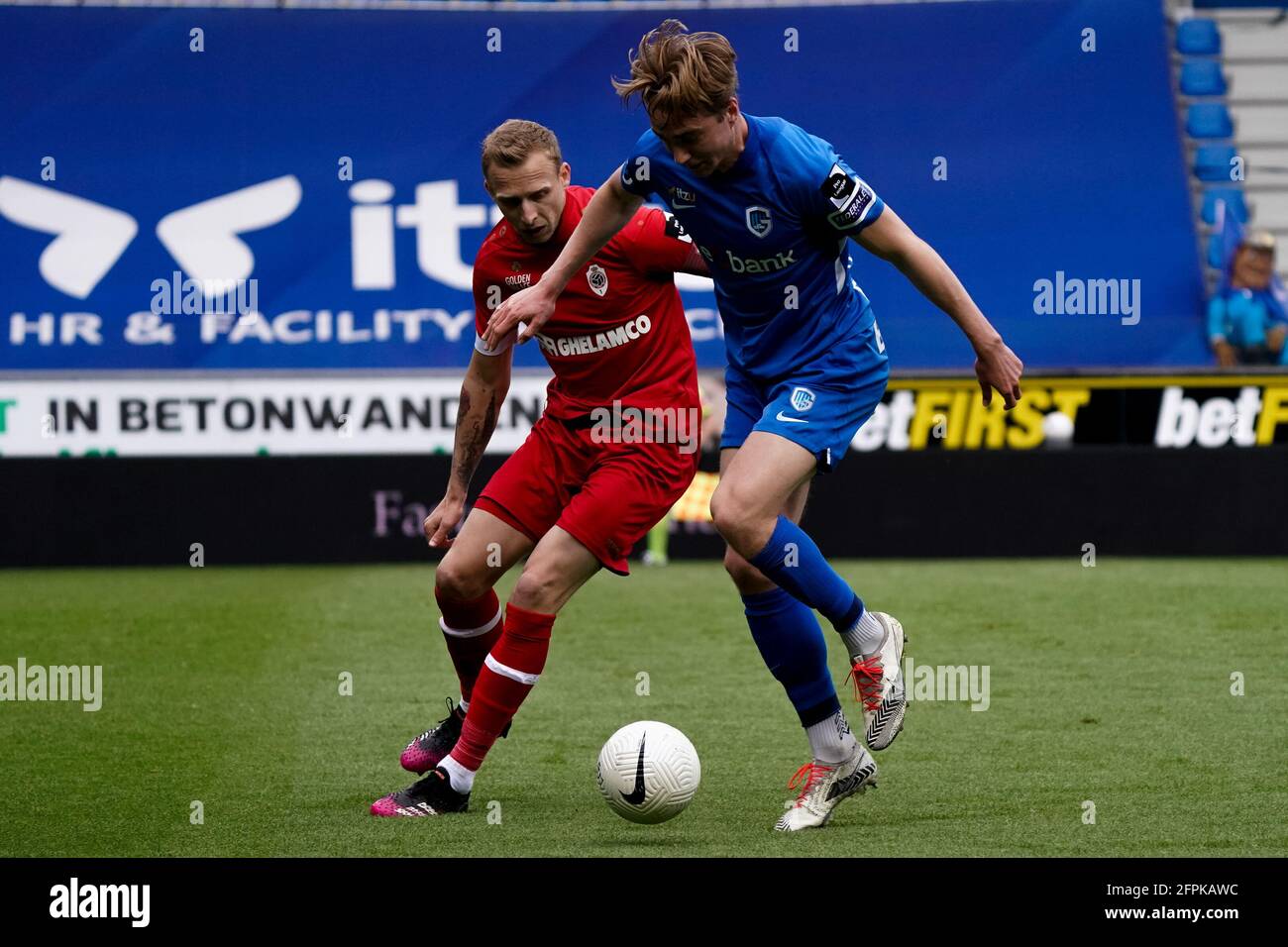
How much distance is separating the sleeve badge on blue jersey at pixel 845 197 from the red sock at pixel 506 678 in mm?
1381

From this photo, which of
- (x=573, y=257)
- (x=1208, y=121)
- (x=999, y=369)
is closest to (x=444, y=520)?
(x=573, y=257)

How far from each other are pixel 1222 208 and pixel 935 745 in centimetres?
1121

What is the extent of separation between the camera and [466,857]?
435 cm

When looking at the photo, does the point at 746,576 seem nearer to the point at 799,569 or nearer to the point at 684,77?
the point at 799,569

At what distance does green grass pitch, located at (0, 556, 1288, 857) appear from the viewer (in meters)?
4.70

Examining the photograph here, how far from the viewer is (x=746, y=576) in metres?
5.09

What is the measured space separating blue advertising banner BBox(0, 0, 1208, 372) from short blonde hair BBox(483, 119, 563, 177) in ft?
33.4

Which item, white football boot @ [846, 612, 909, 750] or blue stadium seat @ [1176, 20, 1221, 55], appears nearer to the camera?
white football boot @ [846, 612, 909, 750]

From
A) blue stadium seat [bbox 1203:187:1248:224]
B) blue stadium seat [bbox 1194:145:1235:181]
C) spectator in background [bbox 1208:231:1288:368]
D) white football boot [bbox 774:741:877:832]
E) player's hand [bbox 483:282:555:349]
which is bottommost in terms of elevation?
white football boot [bbox 774:741:877:832]

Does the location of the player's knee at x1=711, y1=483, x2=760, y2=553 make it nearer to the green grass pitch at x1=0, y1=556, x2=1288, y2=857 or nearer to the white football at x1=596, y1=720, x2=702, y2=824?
the white football at x1=596, y1=720, x2=702, y2=824

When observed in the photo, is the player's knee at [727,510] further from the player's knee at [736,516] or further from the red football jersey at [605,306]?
the red football jersey at [605,306]

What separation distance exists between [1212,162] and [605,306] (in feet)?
41.4
